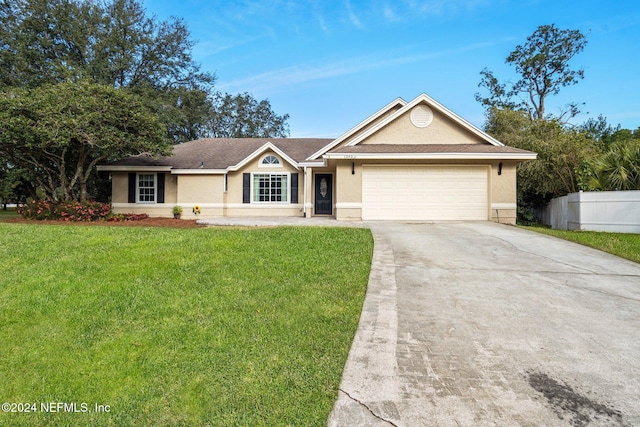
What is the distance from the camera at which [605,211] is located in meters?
11.5

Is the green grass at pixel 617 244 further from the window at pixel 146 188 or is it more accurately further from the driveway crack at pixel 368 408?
the window at pixel 146 188

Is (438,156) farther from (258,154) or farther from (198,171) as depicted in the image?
(198,171)

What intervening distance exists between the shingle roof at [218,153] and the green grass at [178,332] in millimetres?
11362

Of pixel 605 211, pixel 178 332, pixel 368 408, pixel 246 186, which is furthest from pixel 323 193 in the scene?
pixel 368 408

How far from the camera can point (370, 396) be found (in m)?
2.46

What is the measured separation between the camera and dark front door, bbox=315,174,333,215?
16578 mm

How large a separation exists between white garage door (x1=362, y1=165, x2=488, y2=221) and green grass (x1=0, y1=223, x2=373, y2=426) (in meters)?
7.19

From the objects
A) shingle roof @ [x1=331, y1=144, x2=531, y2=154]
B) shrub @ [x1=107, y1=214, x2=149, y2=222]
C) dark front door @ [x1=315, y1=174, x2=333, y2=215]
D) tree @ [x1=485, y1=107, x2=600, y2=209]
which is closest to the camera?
shingle roof @ [x1=331, y1=144, x2=531, y2=154]

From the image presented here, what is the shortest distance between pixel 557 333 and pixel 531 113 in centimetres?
3606

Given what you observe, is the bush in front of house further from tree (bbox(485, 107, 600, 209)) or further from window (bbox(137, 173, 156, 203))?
tree (bbox(485, 107, 600, 209))

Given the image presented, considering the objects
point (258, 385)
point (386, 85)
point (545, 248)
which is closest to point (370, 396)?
point (258, 385)

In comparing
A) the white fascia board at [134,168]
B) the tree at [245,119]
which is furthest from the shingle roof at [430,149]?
the tree at [245,119]

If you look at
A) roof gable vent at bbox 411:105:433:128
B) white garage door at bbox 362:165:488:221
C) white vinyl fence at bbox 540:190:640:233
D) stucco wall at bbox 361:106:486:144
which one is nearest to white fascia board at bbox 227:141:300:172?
stucco wall at bbox 361:106:486:144

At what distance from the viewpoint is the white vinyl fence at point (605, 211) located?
10992mm
